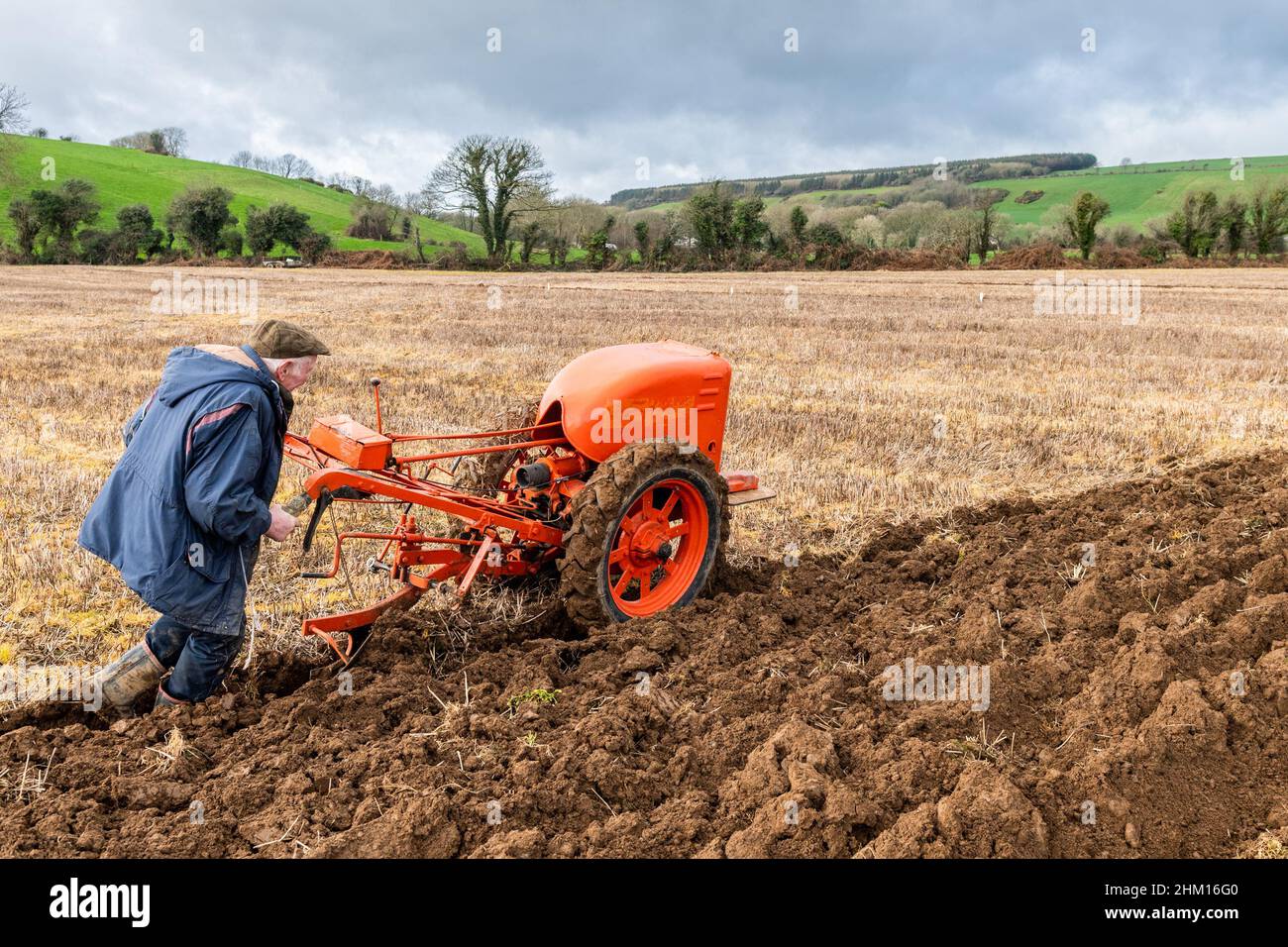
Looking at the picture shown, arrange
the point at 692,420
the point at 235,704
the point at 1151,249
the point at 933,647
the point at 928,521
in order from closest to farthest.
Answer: the point at 235,704 → the point at 933,647 → the point at 692,420 → the point at 928,521 → the point at 1151,249

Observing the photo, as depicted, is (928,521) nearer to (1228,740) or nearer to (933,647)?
(933,647)

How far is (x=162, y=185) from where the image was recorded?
242ft

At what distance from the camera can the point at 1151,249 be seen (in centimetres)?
5328

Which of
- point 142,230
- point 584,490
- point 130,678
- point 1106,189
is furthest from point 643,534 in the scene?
point 1106,189

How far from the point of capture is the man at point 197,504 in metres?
3.61

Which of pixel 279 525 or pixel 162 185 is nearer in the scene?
pixel 279 525

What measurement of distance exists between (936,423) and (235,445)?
7.67m

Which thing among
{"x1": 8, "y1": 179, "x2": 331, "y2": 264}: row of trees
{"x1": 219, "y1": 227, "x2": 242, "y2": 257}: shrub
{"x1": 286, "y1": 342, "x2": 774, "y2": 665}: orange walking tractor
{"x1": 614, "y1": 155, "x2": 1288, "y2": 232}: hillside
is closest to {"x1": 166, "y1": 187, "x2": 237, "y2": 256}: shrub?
{"x1": 8, "y1": 179, "x2": 331, "y2": 264}: row of trees

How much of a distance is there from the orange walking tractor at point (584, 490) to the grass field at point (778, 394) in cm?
91

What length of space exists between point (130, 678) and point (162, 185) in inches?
3222

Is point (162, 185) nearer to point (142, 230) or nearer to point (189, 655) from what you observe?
point (142, 230)

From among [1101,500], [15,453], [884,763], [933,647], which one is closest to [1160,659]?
[933,647]

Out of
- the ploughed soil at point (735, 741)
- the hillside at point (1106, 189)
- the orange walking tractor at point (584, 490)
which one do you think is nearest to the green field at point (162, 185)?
the hillside at point (1106, 189)

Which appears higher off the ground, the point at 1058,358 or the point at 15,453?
the point at 1058,358
